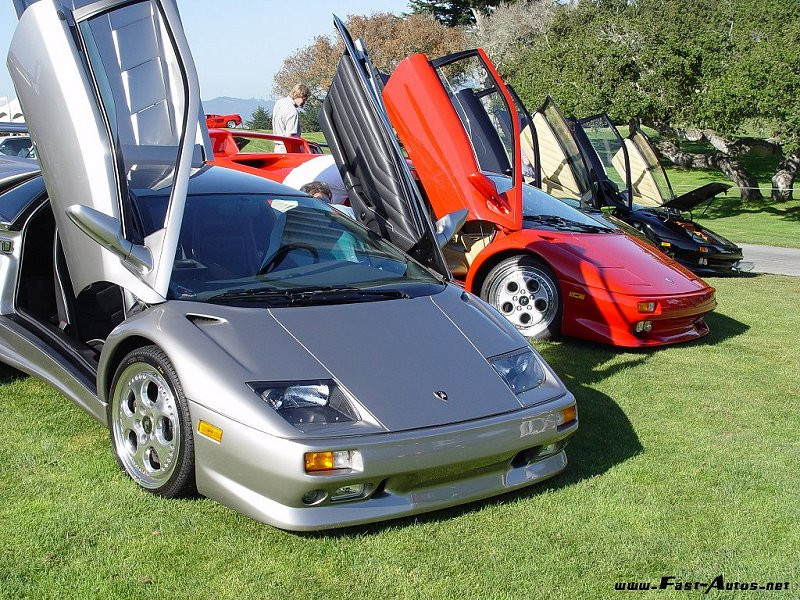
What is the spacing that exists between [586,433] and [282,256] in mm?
1880

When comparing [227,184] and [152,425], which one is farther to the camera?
[227,184]

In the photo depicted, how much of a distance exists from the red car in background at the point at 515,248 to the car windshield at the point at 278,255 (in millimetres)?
2008

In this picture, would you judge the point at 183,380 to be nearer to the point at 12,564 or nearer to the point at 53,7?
the point at 12,564

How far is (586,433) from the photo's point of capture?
4.55 m

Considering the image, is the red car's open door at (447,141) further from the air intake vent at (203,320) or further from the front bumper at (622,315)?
the air intake vent at (203,320)

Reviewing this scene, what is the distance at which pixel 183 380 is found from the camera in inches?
132

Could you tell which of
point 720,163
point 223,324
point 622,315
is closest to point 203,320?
point 223,324

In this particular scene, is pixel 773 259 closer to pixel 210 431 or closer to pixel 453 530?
pixel 453 530

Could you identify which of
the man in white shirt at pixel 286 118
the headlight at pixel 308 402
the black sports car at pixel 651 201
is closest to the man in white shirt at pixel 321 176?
the black sports car at pixel 651 201

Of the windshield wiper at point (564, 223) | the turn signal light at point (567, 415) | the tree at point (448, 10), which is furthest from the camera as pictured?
the tree at point (448, 10)

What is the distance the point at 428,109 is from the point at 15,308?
10.9 feet

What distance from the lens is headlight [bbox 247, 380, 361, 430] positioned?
320cm

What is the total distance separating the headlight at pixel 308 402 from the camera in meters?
3.20

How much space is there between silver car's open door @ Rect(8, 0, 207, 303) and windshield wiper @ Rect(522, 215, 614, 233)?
12.2 ft
